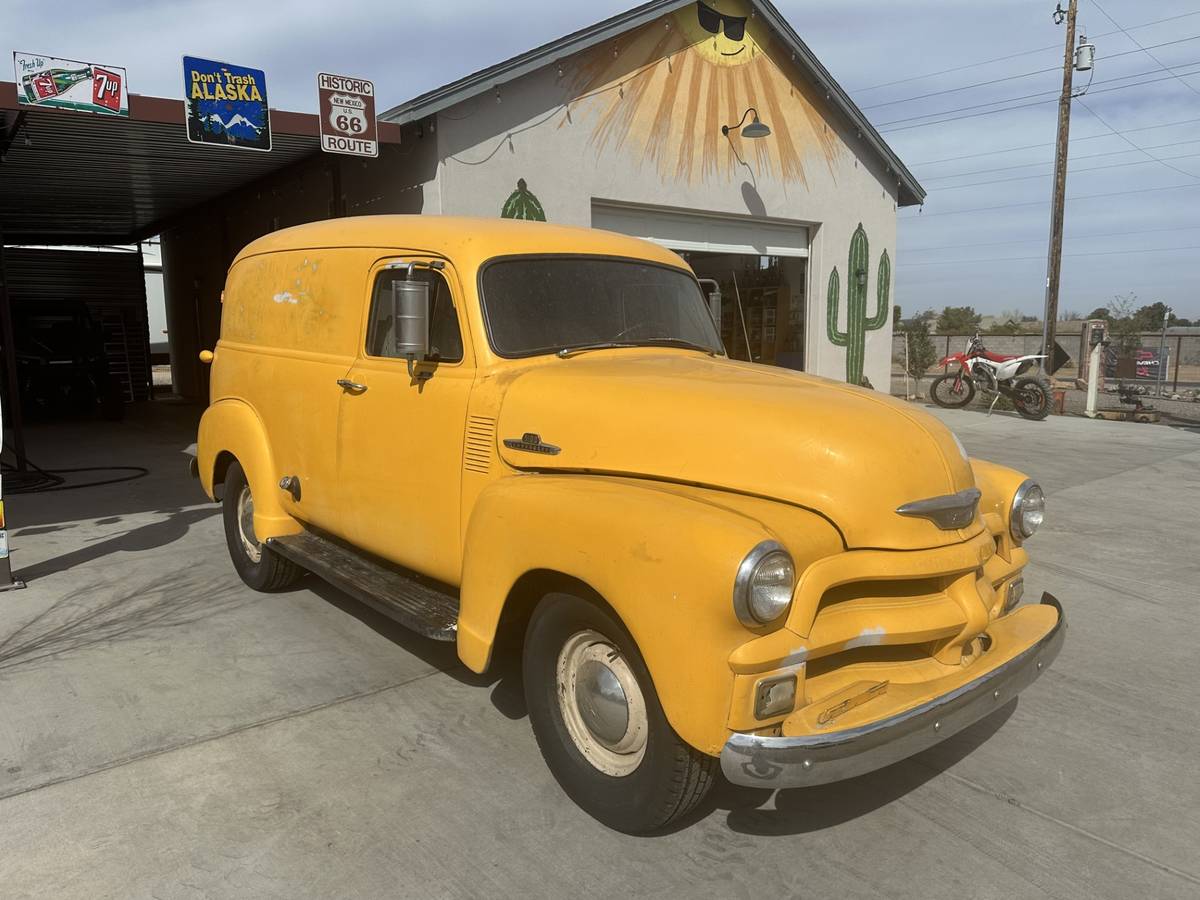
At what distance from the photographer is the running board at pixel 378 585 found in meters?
3.58

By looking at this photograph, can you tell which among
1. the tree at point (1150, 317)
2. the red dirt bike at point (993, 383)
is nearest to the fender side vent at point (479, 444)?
the red dirt bike at point (993, 383)

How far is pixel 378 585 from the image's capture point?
4082 millimetres

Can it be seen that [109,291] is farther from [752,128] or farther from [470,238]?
[470,238]

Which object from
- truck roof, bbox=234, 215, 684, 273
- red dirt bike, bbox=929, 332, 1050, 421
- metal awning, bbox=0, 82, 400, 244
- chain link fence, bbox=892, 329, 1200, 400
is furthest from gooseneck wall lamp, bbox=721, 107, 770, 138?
truck roof, bbox=234, 215, 684, 273

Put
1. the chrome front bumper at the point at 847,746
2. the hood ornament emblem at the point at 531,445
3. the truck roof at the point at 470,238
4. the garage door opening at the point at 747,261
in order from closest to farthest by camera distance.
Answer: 1. the chrome front bumper at the point at 847,746
2. the hood ornament emblem at the point at 531,445
3. the truck roof at the point at 470,238
4. the garage door opening at the point at 747,261

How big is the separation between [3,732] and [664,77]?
9969 mm

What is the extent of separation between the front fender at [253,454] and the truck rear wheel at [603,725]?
2429 millimetres

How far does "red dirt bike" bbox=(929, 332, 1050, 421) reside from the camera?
47.9 ft

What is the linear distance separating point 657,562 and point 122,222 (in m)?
17.0

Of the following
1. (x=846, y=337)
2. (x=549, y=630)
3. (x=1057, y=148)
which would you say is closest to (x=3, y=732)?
(x=549, y=630)

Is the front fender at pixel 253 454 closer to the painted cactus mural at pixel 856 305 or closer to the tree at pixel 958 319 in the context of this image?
the painted cactus mural at pixel 856 305

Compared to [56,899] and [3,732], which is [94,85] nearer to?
[3,732]

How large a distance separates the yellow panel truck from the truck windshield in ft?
0.04

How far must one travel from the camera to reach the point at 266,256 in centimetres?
530
